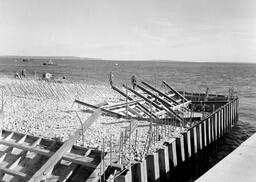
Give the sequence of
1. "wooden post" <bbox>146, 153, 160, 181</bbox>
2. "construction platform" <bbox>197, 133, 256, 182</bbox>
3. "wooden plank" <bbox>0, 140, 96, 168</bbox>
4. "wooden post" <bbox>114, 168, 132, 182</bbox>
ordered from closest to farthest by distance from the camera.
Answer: "construction platform" <bbox>197, 133, 256, 182</bbox>, "wooden post" <bbox>114, 168, 132, 182</bbox>, "wooden plank" <bbox>0, 140, 96, 168</bbox>, "wooden post" <bbox>146, 153, 160, 181</bbox>

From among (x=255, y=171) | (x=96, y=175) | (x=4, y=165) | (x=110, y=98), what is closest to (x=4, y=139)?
(x=4, y=165)

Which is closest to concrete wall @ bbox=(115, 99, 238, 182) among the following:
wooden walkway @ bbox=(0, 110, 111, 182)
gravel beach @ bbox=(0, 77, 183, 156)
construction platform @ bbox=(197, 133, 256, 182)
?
gravel beach @ bbox=(0, 77, 183, 156)

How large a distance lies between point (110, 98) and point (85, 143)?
12666 mm

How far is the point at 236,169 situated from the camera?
4906 mm

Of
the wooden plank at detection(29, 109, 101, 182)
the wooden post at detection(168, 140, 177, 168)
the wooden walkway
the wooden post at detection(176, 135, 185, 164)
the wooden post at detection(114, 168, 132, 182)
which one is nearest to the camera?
the wooden post at detection(114, 168, 132, 182)

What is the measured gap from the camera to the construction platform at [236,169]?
4.51 meters

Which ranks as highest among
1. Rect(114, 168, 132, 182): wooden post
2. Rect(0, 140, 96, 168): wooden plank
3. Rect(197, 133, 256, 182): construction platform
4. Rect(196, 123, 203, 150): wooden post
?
Rect(197, 133, 256, 182): construction platform

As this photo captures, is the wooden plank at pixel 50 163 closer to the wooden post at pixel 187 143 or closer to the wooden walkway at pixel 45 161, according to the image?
the wooden walkway at pixel 45 161

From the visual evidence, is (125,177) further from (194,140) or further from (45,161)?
(194,140)

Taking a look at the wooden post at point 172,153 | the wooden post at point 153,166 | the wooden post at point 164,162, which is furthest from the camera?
the wooden post at point 172,153

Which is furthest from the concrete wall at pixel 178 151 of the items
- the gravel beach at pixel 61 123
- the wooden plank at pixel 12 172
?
the wooden plank at pixel 12 172

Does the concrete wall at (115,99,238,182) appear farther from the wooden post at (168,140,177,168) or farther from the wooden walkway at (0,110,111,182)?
the wooden walkway at (0,110,111,182)

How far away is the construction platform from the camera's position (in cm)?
451

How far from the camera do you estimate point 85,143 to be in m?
10.4
